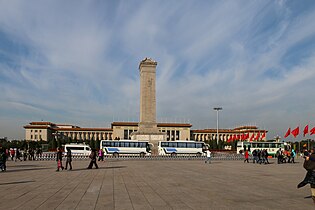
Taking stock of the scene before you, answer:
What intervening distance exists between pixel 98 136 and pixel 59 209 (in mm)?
108332

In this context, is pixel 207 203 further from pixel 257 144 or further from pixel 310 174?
pixel 257 144

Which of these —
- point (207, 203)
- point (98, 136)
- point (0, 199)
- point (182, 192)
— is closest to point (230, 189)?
point (182, 192)

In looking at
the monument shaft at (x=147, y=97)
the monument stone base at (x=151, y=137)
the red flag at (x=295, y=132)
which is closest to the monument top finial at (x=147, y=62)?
the monument shaft at (x=147, y=97)

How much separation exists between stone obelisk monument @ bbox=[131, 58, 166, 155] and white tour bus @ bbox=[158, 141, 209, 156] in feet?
22.4

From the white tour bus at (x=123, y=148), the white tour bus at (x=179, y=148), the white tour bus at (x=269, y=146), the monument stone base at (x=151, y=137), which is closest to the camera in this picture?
the white tour bus at (x=123, y=148)

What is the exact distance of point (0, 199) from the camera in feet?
28.0

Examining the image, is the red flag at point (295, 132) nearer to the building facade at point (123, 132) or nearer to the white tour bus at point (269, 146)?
the white tour bus at point (269, 146)

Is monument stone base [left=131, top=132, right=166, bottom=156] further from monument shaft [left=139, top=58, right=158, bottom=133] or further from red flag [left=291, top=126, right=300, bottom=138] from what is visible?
red flag [left=291, top=126, right=300, bottom=138]

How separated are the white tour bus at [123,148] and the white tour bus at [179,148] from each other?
93.6 inches

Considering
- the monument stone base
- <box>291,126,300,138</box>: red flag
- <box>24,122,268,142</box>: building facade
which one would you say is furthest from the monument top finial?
<box>24,122,268,142</box>: building facade

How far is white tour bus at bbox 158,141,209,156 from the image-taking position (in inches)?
1699

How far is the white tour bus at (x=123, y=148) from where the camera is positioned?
4153cm

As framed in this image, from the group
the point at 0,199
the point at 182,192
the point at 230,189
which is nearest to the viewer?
the point at 0,199

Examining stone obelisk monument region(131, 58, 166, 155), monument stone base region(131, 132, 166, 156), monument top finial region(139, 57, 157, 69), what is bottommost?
monument stone base region(131, 132, 166, 156)
